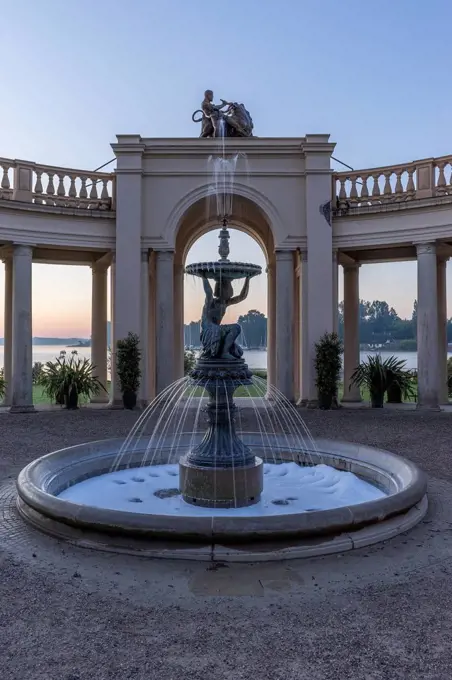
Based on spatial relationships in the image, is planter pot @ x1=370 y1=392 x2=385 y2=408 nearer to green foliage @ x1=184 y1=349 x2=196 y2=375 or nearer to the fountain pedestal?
green foliage @ x1=184 y1=349 x2=196 y2=375

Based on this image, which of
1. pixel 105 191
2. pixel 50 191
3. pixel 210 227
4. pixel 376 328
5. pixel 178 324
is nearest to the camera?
pixel 50 191

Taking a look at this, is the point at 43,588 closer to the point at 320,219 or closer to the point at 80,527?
the point at 80,527

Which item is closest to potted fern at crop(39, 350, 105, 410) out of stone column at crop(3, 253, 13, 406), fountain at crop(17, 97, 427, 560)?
stone column at crop(3, 253, 13, 406)

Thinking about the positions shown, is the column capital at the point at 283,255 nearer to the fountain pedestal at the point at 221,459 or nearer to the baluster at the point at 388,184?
the baluster at the point at 388,184

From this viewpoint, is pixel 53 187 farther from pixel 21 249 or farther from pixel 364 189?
pixel 364 189

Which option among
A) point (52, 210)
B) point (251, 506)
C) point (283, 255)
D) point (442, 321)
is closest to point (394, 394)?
point (442, 321)

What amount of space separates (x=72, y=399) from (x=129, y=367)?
2164 millimetres

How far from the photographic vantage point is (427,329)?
1552 centimetres

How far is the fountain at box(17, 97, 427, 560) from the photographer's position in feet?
15.9

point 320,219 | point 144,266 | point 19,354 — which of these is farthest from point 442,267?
point 19,354

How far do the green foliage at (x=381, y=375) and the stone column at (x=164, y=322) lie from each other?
612cm

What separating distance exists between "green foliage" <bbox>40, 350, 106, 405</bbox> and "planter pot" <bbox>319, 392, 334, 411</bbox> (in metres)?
7.17

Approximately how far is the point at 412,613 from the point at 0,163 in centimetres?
1557

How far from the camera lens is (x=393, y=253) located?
59.6ft
